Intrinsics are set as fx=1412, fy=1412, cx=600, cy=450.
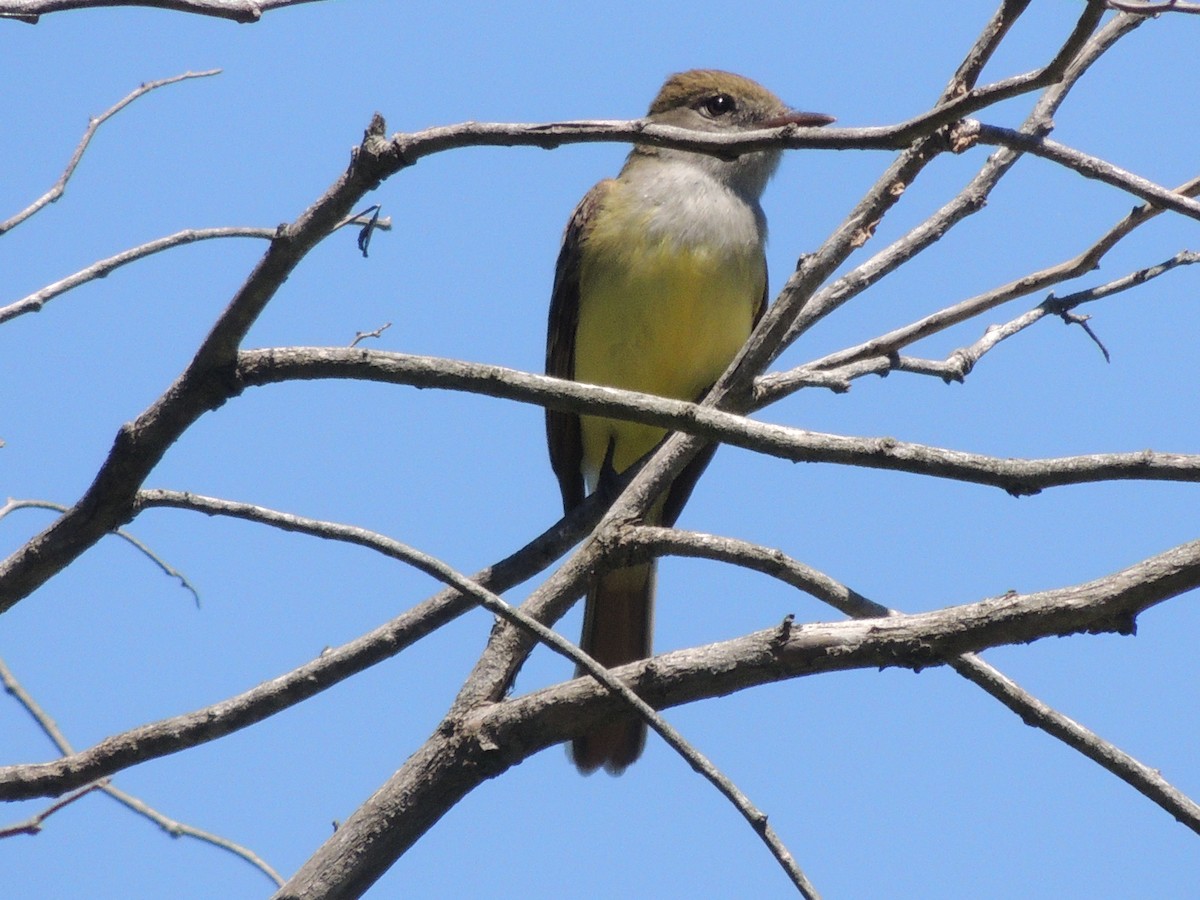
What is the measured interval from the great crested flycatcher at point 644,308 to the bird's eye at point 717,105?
0.62m

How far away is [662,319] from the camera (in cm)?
633

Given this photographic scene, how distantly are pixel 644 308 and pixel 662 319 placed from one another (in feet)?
0.34

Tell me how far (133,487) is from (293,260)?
2.09ft

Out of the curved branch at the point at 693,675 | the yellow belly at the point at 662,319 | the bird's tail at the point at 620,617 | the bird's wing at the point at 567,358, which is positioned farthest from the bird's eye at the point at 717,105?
the curved branch at the point at 693,675

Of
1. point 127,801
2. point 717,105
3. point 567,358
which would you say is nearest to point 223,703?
point 127,801

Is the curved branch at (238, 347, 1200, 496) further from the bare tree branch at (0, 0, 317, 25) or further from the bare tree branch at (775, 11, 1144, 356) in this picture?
the bare tree branch at (775, 11, 1144, 356)

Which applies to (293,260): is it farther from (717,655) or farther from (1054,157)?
(1054,157)

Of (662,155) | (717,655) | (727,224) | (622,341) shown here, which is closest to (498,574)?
(717,655)

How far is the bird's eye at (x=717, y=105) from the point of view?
7.71 metres

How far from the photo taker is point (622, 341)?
6430 mm

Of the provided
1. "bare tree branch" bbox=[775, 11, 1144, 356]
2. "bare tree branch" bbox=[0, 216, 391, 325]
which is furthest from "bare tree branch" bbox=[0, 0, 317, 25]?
"bare tree branch" bbox=[775, 11, 1144, 356]

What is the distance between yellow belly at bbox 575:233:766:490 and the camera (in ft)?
20.9

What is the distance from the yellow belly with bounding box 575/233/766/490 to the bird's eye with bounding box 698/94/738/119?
138cm

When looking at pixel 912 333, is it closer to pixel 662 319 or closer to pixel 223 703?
pixel 662 319
